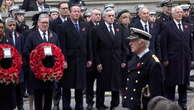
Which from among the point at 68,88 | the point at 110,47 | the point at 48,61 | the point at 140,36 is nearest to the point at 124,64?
the point at 110,47

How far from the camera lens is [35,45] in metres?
11.1

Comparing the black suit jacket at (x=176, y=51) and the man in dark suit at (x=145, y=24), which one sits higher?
the man in dark suit at (x=145, y=24)

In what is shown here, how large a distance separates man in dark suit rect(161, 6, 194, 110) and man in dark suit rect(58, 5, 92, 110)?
5.57 ft

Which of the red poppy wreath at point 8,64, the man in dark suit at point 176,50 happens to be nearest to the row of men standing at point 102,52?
the man in dark suit at point 176,50

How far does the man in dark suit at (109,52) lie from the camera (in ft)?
41.1

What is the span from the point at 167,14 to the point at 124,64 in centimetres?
240

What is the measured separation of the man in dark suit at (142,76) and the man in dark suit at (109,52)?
441cm

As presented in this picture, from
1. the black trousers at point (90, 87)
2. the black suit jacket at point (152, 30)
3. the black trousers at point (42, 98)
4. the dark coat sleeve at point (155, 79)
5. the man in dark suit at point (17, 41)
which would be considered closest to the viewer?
the dark coat sleeve at point (155, 79)

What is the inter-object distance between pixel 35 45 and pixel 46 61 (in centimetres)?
43

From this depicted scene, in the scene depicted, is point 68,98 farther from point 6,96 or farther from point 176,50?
point 176,50

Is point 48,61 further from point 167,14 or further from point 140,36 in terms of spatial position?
point 167,14

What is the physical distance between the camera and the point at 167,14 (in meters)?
14.6

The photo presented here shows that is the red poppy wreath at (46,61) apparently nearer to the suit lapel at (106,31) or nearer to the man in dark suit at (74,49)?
the man in dark suit at (74,49)

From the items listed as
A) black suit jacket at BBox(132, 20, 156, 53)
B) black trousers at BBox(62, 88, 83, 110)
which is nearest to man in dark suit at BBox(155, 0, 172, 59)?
black suit jacket at BBox(132, 20, 156, 53)
